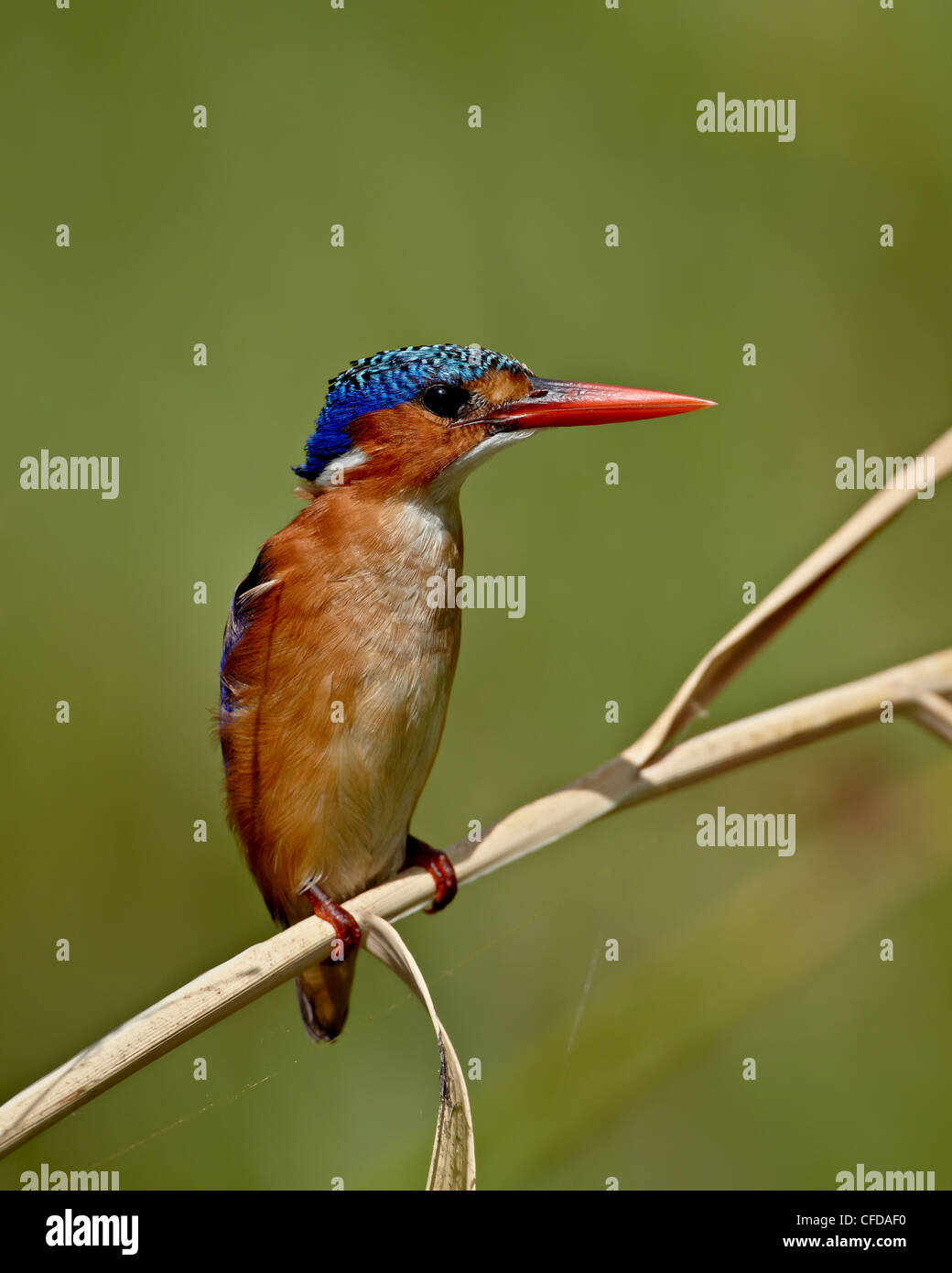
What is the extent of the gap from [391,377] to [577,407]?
0.33m

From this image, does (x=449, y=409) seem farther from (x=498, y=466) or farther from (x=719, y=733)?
(x=498, y=466)

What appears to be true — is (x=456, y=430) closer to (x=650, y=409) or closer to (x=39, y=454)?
(x=650, y=409)

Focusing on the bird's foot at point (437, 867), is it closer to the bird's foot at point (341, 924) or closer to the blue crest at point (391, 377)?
the bird's foot at point (341, 924)

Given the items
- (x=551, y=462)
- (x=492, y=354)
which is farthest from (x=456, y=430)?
(x=551, y=462)

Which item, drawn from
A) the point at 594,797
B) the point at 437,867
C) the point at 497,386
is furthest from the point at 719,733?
the point at 497,386

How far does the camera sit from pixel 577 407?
6.59 ft

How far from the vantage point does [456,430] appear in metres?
2.04

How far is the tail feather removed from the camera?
231cm

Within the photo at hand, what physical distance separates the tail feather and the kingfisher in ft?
0.69

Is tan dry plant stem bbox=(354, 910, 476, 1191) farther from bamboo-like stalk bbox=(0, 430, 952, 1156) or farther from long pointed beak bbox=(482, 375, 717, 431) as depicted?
long pointed beak bbox=(482, 375, 717, 431)

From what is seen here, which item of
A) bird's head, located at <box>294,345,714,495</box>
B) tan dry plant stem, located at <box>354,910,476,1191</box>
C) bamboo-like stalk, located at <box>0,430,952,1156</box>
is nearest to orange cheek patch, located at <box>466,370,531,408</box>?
bird's head, located at <box>294,345,714,495</box>

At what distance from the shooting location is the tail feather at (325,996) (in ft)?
7.57

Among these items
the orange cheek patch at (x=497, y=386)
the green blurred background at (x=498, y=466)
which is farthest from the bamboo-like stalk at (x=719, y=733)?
the green blurred background at (x=498, y=466)

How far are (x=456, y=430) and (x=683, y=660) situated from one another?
121cm
